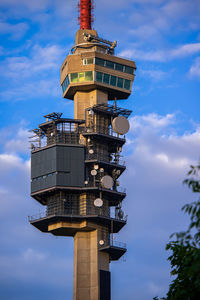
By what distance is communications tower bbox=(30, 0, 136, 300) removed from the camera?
98.6 meters

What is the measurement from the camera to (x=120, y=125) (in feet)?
343

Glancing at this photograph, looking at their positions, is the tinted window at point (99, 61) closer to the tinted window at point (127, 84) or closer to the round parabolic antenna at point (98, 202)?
the tinted window at point (127, 84)

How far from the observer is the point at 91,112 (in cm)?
10556

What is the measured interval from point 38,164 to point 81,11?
30.0 metres

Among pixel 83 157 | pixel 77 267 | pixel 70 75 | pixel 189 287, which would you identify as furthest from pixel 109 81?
pixel 189 287

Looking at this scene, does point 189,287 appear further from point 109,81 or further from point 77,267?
point 109,81

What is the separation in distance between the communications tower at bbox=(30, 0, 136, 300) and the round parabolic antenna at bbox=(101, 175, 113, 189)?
0.52ft

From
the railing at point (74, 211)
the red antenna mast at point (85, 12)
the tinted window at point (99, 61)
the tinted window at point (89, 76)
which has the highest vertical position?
the red antenna mast at point (85, 12)

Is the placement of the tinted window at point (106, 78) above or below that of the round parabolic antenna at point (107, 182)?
above

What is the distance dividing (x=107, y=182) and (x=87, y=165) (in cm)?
417

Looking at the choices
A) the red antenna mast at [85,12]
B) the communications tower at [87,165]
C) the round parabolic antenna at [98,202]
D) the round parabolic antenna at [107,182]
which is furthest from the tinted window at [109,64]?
the round parabolic antenna at [98,202]

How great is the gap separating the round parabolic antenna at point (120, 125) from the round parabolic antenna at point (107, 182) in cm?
814

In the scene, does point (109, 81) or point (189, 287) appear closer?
point (189, 287)

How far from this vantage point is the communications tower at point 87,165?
98.6m
